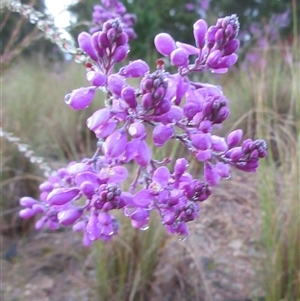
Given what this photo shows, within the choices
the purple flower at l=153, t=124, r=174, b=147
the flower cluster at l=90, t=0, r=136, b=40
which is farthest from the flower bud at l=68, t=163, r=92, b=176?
the flower cluster at l=90, t=0, r=136, b=40

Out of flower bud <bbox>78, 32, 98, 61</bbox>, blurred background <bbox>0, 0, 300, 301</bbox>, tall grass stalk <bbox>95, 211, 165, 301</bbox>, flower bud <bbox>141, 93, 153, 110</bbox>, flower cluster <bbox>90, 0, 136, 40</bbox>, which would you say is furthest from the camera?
tall grass stalk <bbox>95, 211, 165, 301</bbox>

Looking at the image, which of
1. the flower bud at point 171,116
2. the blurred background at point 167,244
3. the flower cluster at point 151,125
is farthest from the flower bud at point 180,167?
the blurred background at point 167,244

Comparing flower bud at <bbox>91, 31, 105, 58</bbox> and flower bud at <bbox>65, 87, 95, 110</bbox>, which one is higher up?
flower bud at <bbox>91, 31, 105, 58</bbox>

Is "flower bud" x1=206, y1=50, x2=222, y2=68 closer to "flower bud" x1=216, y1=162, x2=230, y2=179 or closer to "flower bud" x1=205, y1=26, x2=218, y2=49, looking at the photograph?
"flower bud" x1=205, y1=26, x2=218, y2=49

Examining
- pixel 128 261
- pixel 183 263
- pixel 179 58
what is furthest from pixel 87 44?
pixel 183 263

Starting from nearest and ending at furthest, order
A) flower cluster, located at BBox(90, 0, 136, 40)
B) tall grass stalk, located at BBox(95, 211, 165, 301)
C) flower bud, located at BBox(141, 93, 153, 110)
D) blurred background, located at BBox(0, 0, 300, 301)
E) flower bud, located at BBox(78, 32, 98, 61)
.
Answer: flower bud, located at BBox(141, 93, 153, 110) < flower bud, located at BBox(78, 32, 98, 61) < flower cluster, located at BBox(90, 0, 136, 40) < blurred background, located at BBox(0, 0, 300, 301) < tall grass stalk, located at BBox(95, 211, 165, 301)

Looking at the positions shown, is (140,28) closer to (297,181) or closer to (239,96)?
(239,96)

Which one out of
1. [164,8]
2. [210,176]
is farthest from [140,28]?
[210,176]
